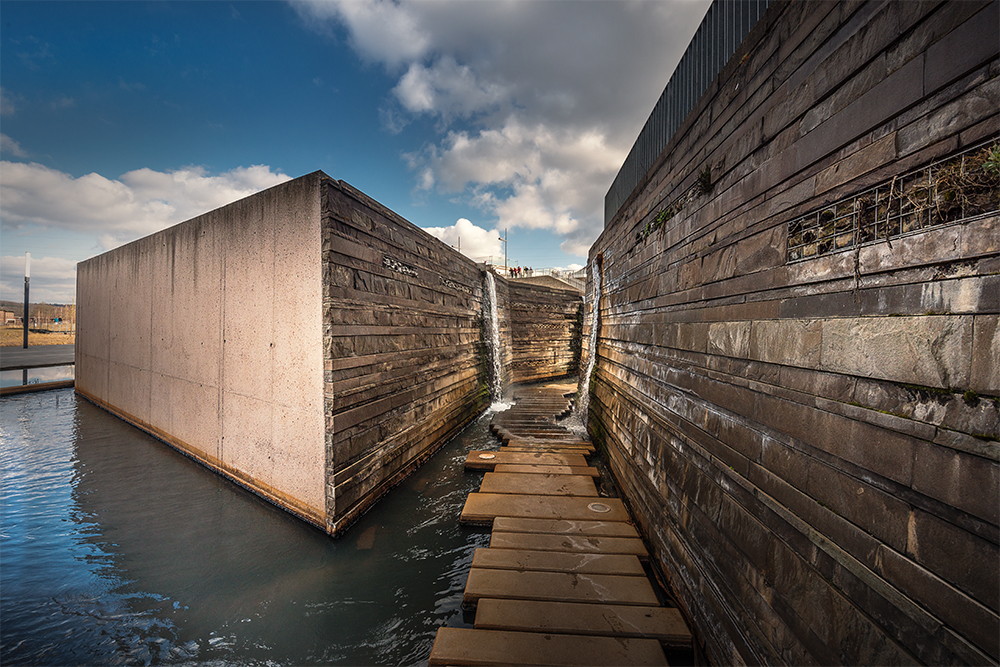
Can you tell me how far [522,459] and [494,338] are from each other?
598cm

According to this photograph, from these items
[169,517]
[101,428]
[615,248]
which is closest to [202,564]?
[169,517]

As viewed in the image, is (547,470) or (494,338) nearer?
(547,470)

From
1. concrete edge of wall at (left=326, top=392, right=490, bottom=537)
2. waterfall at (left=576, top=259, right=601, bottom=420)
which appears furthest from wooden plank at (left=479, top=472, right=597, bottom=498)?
waterfall at (left=576, top=259, right=601, bottom=420)

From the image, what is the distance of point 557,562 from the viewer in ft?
11.6

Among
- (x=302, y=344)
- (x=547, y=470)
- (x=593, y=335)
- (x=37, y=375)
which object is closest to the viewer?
(x=302, y=344)

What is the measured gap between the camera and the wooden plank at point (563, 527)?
159 inches

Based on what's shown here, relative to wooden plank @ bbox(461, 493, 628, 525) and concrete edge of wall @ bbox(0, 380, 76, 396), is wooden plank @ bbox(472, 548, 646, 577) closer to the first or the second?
wooden plank @ bbox(461, 493, 628, 525)

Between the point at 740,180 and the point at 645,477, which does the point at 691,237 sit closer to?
the point at 740,180

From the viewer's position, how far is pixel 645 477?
4.17m

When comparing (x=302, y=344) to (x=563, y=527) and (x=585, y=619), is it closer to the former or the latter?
(x=563, y=527)

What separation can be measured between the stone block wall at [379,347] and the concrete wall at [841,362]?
12.9 feet

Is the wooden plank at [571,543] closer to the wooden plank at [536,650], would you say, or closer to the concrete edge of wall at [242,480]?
the wooden plank at [536,650]

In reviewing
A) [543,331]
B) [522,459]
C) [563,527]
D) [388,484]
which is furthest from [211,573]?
[543,331]

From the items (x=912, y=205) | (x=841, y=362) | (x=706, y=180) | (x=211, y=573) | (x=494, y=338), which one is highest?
(x=706, y=180)
